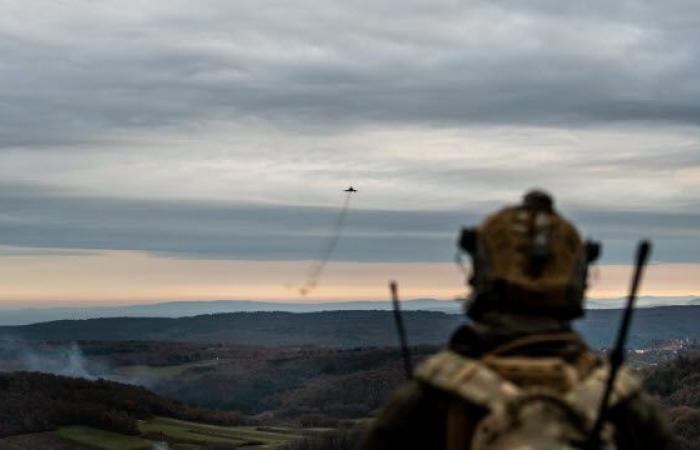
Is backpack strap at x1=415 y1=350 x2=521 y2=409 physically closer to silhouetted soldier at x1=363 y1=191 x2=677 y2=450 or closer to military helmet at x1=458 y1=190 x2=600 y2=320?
silhouetted soldier at x1=363 y1=191 x2=677 y2=450

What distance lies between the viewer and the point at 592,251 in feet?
42.0

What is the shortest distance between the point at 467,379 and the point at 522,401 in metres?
0.47

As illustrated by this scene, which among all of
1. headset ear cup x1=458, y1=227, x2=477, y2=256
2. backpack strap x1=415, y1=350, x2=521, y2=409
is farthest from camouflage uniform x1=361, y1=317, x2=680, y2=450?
headset ear cup x1=458, y1=227, x2=477, y2=256

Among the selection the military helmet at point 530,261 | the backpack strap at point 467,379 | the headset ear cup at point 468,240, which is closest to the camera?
the backpack strap at point 467,379

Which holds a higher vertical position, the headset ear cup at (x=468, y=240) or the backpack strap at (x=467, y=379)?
the headset ear cup at (x=468, y=240)

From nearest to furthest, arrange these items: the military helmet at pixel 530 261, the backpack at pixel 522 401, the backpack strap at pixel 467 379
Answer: the backpack at pixel 522 401 → the backpack strap at pixel 467 379 → the military helmet at pixel 530 261

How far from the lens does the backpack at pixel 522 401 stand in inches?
459

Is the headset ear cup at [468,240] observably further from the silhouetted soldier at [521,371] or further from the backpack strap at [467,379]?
the backpack strap at [467,379]

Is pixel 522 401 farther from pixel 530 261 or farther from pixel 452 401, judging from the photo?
pixel 530 261

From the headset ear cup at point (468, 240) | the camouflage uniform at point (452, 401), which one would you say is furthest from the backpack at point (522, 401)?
the headset ear cup at point (468, 240)

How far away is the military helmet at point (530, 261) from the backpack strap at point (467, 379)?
0.55 m

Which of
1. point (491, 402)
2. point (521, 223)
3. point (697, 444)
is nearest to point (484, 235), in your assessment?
point (521, 223)

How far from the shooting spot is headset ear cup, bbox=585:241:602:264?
502 inches

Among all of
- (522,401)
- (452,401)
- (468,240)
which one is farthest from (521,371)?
(468,240)
